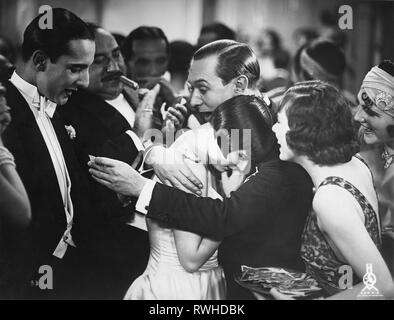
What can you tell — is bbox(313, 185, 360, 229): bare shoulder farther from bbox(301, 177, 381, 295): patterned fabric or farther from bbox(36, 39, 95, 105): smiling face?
bbox(36, 39, 95, 105): smiling face

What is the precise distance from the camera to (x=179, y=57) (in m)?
2.82

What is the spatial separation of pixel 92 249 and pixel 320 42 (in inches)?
64.8

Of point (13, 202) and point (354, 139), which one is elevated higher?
point (354, 139)

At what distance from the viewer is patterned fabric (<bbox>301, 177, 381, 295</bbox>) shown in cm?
Answer: 252

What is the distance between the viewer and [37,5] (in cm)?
272

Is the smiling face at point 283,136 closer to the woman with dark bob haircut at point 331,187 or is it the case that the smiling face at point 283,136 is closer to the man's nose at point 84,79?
the woman with dark bob haircut at point 331,187

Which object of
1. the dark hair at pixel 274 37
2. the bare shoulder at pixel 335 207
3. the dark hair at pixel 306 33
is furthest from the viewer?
the dark hair at pixel 274 37

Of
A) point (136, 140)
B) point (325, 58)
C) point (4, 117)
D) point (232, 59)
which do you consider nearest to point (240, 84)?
point (232, 59)

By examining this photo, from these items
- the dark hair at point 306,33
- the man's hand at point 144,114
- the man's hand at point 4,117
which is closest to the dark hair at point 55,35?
the man's hand at point 4,117

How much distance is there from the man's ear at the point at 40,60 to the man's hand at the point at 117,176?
0.43 metres

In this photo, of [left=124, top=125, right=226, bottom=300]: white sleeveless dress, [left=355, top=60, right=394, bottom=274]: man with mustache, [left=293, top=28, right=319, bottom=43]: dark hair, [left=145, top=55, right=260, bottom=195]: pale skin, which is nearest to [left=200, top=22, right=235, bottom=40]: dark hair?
[left=145, top=55, right=260, bottom=195]: pale skin

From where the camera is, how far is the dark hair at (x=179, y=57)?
281 cm
